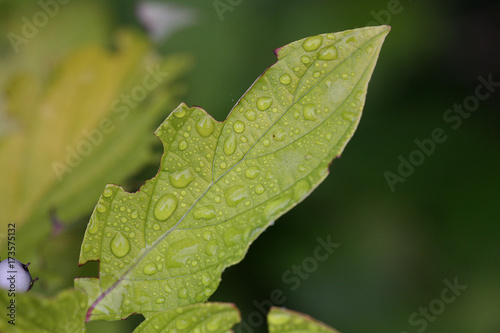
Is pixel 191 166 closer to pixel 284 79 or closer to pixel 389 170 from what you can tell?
pixel 284 79

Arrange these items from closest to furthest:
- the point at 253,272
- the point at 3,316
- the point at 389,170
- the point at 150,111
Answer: the point at 3,316 → the point at 150,111 → the point at 253,272 → the point at 389,170

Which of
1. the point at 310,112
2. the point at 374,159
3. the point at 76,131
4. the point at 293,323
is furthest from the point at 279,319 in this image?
the point at 374,159

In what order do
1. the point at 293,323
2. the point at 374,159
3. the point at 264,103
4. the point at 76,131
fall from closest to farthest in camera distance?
the point at 293,323
the point at 264,103
the point at 76,131
the point at 374,159

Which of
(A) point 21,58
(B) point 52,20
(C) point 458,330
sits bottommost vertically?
(C) point 458,330

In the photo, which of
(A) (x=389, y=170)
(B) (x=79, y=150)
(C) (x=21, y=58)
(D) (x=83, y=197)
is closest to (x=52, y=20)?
(C) (x=21, y=58)

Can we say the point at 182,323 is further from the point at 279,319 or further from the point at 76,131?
the point at 76,131

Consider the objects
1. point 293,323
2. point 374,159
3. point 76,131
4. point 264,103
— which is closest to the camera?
point 293,323
